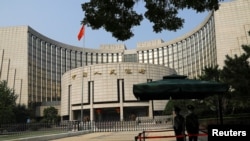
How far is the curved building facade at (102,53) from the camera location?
9112 cm

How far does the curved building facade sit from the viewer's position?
299 ft

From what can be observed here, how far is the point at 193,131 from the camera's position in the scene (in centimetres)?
1299

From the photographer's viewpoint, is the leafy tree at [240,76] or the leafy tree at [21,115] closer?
the leafy tree at [240,76]

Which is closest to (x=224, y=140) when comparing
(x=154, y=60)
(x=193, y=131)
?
(x=193, y=131)

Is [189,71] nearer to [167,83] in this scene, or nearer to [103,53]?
[103,53]

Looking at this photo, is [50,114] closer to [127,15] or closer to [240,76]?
[240,76]

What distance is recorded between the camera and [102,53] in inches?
5699

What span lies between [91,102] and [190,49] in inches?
1855

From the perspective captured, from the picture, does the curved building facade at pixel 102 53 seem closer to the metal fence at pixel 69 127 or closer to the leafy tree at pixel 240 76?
the metal fence at pixel 69 127

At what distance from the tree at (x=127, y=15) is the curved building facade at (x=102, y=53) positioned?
7662 centimetres

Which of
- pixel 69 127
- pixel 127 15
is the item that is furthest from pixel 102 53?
pixel 127 15

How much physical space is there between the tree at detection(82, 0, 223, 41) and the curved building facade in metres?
76.6

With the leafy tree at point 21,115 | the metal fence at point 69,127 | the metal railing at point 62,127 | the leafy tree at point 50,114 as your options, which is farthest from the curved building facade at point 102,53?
the metal railing at point 62,127

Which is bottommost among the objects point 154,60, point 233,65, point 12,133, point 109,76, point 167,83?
point 12,133
